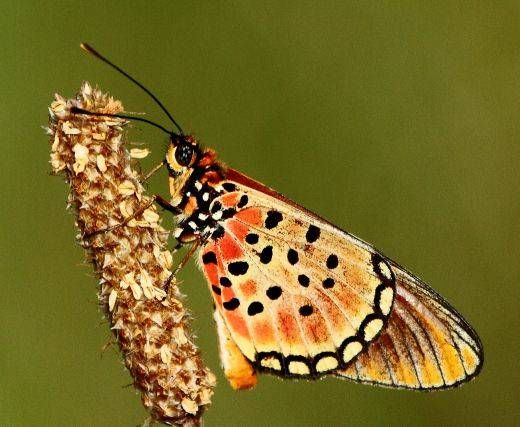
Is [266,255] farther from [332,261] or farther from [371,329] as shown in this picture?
[371,329]

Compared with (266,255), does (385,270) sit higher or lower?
lower

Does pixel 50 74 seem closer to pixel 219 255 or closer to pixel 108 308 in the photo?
pixel 219 255

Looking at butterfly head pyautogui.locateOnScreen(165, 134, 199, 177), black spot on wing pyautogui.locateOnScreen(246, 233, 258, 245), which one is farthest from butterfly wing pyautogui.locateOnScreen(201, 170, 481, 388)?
butterfly head pyautogui.locateOnScreen(165, 134, 199, 177)

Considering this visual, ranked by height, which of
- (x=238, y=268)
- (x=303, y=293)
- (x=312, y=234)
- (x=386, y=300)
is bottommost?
(x=386, y=300)

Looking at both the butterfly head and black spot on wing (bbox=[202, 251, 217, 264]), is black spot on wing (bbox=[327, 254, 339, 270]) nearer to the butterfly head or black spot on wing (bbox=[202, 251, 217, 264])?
black spot on wing (bbox=[202, 251, 217, 264])

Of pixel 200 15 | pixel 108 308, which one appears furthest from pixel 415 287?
pixel 200 15

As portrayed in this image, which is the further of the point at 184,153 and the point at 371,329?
the point at 371,329

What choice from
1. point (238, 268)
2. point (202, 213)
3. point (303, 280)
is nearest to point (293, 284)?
point (303, 280)
